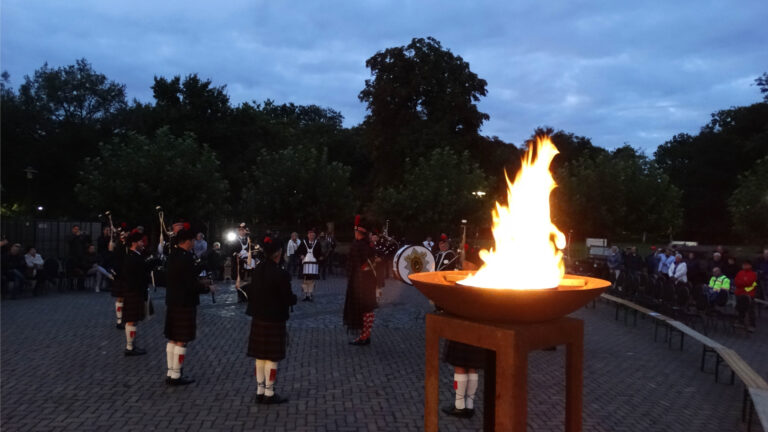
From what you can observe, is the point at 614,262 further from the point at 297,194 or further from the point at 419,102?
the point at 419,102

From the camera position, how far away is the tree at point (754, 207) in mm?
29086

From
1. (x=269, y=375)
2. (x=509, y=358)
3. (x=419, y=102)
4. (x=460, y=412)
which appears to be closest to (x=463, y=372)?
(x=460, y=412)

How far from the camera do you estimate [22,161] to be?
38.8 m

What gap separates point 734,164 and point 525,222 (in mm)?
60231

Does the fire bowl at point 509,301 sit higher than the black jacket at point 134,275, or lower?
higher

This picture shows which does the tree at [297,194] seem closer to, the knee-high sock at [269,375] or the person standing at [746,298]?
the person standing at [746,298]

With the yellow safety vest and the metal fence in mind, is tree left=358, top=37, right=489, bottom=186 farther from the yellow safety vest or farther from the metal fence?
the yellow safety vest

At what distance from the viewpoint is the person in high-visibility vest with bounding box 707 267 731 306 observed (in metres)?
13.5

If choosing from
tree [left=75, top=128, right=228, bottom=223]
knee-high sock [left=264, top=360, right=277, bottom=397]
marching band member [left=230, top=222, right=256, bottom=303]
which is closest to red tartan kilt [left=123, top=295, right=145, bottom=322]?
knee-high sock [left=264, top=360, right=277, bottom=397]

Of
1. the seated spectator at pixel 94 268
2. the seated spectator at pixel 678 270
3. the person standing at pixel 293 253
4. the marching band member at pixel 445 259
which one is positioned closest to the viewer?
the marching band member at pixel 445 259

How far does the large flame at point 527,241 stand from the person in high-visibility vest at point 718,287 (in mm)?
11231

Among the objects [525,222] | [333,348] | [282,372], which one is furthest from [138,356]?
[525,222]

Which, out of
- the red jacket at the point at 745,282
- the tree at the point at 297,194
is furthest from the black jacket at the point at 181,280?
the tree at the point at 297,194

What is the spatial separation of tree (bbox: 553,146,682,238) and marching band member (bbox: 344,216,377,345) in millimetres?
27883
